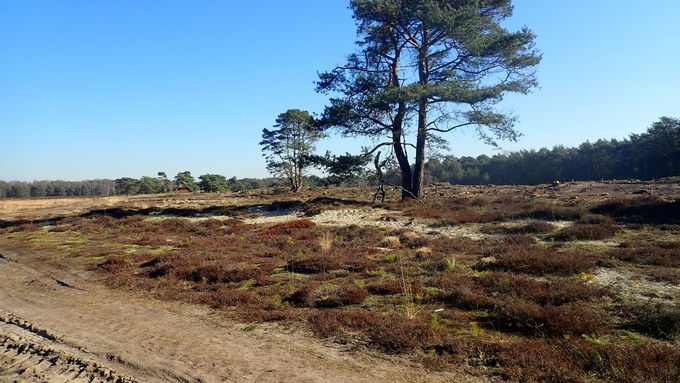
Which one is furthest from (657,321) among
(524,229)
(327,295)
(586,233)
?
(524,229)

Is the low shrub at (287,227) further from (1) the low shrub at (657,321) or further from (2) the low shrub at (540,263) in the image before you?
(1) the low shrub at (657,321)

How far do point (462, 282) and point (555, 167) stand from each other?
60200mm

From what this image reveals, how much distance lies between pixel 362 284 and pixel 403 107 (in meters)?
→ 17.2

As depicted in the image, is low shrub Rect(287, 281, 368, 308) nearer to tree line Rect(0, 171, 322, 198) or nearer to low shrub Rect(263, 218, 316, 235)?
low shrub Rect(263, 218, 316, 235)

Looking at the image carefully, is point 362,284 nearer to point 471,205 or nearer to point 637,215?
point 637,215

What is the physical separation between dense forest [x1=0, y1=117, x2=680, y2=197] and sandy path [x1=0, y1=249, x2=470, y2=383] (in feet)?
60.4

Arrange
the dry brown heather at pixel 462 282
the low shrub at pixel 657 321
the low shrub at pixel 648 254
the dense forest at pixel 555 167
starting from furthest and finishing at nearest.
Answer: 1. the dense forest at pixel 555 167
2. the low shrub at pixel 648 254
3. the low shrub at pixel 657 321
4. the dry brown heather at pixel 462 282

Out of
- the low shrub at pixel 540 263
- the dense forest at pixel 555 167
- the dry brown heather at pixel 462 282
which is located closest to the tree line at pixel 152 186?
the dense forest at pixel 555 167

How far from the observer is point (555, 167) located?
193 feet

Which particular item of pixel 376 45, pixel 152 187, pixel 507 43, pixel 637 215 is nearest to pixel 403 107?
pixel 376 45

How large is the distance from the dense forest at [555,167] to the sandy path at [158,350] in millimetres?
18410

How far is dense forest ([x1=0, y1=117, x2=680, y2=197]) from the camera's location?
4447 cm

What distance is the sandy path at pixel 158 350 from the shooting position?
4.16 metres

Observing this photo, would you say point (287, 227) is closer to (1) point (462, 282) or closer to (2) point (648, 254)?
(1) point (462, 282)
